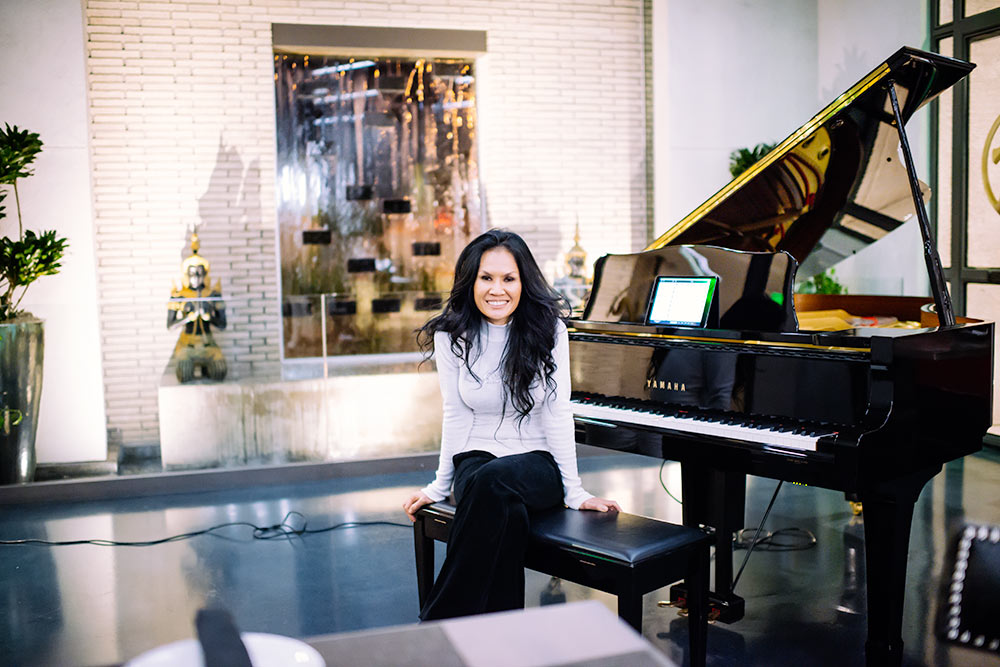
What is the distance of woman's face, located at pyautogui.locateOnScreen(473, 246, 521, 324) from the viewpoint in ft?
9.35

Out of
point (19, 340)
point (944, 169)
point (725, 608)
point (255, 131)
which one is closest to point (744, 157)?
point (944, 169)

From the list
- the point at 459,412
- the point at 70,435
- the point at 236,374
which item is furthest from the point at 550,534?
the point at 70,435

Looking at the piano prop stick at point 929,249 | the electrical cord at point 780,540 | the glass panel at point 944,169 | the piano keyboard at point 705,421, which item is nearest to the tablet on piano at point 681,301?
the piano keyboard at point 705,421

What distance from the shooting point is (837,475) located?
2.52 meters

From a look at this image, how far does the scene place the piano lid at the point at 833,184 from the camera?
3.04 m

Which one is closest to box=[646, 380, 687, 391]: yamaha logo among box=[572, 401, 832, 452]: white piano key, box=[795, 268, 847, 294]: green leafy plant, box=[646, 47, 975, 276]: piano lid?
box=[572, 401, 832, 452]: white piano key

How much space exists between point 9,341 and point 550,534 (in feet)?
12.8

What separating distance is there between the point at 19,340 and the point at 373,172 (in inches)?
134

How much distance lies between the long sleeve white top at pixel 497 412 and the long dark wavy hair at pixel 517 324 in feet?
0.07

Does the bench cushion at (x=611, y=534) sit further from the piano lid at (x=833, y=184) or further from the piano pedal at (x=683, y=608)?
the piano lid at (x=833, y=184)

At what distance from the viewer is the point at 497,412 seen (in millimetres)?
2916

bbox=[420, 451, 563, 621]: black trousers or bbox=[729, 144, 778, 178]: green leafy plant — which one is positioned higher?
bbox=[729, 144, 778, 178]: green leafy plant

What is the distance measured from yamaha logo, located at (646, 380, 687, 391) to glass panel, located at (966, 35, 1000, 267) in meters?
4.13

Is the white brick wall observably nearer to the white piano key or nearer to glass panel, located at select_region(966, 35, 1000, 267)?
glass panel, located at select_region(966, 35, 1000, 267)
